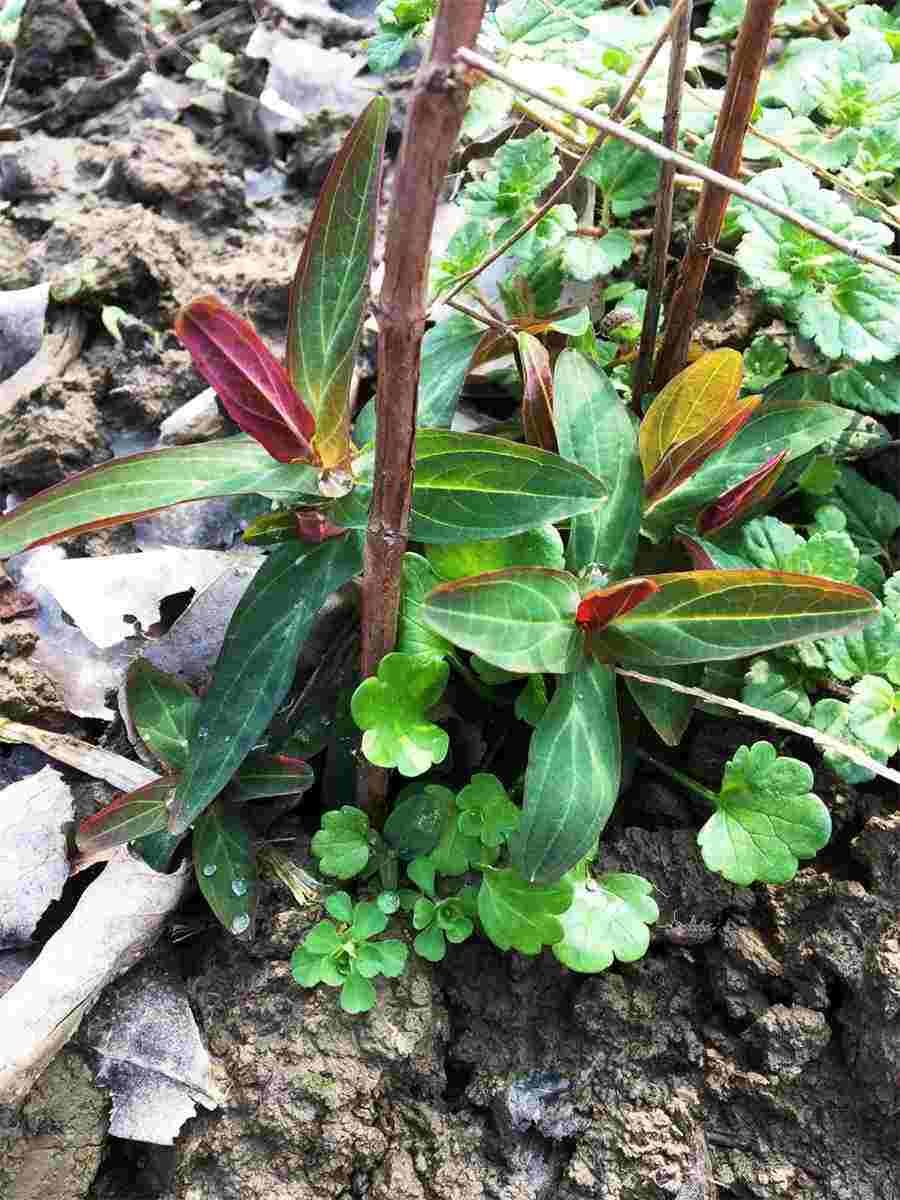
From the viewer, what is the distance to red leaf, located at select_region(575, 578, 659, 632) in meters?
1.36

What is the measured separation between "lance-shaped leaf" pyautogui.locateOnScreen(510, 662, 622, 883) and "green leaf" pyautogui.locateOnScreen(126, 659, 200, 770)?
62 centimetres

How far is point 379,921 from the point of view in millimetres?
1588

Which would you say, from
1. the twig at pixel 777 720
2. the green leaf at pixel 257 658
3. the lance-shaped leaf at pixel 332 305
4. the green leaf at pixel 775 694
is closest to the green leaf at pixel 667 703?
the twig at pixel 777 720

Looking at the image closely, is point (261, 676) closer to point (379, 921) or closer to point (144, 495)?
point (144, 495)

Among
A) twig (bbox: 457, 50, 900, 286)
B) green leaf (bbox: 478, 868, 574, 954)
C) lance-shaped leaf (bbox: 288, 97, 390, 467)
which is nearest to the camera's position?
twig (bbox: 457, 50, 900, 286)

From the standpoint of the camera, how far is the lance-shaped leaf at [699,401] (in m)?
1.63

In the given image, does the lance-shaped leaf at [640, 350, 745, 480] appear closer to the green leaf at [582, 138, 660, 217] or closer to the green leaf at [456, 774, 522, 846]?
the green leaf at [582, 138, 660, 217]

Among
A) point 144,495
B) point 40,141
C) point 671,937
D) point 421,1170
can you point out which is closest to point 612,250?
point 144,495

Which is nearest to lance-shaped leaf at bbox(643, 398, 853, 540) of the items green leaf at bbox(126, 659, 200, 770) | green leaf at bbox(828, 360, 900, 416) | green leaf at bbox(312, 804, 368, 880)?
green leaf at bbox(828, 360, 900, 416)

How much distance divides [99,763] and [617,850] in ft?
3.15

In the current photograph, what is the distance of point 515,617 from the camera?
139 cm

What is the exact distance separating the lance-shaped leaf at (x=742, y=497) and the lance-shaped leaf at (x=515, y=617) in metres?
0.38

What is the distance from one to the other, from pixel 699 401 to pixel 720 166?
1.22 feet

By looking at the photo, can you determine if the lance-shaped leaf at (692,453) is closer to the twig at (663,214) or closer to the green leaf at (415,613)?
the twig at (663,214)
